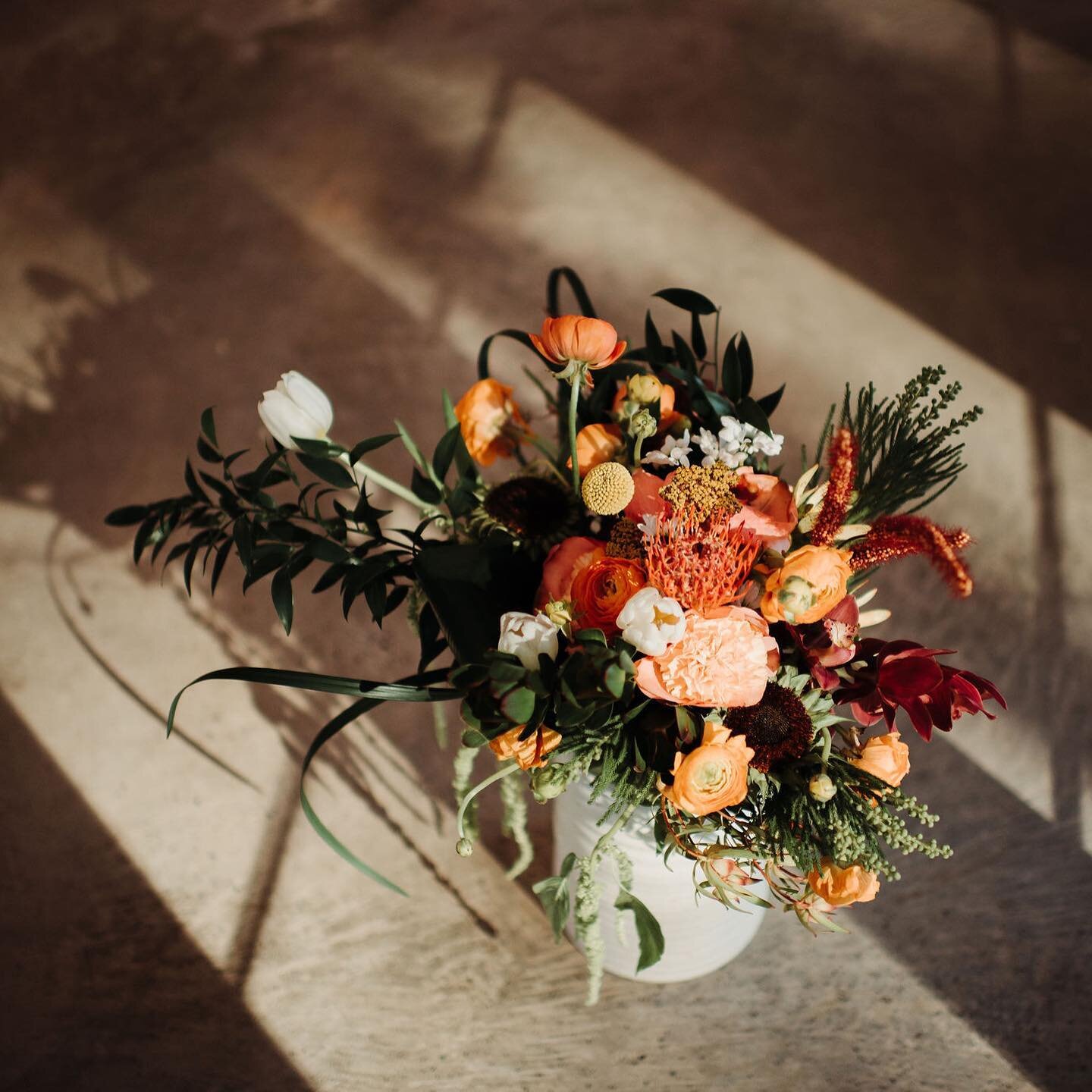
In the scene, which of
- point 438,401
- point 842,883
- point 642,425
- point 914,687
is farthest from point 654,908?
point 438,401

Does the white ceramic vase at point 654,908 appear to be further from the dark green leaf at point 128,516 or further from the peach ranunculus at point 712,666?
the dark green leaf at point 128,516

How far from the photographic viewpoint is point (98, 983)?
1345 mm

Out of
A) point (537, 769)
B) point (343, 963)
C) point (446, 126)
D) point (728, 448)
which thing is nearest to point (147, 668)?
point (343, 963)

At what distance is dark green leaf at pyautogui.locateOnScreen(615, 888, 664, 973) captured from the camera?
993 millimetres

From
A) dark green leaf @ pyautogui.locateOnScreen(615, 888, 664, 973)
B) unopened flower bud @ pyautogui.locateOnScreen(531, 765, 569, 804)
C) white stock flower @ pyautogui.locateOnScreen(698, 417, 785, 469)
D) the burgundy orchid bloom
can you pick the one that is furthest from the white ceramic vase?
white stock flower @ pyautogui.locateOnScreen(698, 417, 785, 469)

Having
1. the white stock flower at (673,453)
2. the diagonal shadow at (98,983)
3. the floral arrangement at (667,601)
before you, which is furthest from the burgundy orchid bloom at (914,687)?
the diagonal shadow at (98,983)

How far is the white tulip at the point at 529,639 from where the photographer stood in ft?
2.48

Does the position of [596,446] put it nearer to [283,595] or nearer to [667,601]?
[667,601]

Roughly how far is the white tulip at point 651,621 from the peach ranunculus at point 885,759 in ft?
0.71

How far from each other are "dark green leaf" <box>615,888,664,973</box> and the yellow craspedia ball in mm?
420

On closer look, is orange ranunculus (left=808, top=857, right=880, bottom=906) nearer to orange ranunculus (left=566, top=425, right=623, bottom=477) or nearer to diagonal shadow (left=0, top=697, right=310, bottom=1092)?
orange ranunculus (left=566, top=425, right=623, bottom=477)

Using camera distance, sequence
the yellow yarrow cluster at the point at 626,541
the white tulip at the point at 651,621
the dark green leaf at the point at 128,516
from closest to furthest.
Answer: the white tulip at the point at 651,621 < the yellow yarrow cluster at the point at 626,541 < the dark green leaf at the point at 128,516

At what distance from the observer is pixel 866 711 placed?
0.83 metres

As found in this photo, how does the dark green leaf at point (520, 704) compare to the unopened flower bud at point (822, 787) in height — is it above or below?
below
